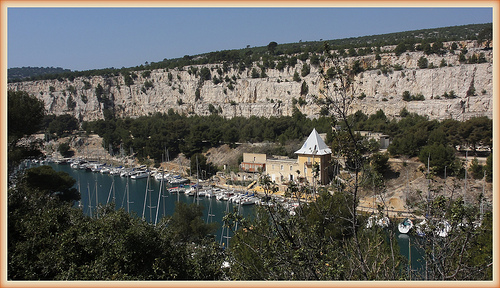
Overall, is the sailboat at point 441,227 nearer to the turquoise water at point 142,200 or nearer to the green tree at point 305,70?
the turquoise water at point 142,200

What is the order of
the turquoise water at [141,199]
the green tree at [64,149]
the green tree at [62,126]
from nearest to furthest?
the turquoise water at [141,199] → the green tree at [64,149] → the green tree at [62,126]

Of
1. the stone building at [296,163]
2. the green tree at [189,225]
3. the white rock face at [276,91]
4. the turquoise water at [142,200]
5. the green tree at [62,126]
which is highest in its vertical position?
the white rock face at [276,91]

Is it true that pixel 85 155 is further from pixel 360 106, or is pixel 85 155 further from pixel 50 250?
pixel 50 250

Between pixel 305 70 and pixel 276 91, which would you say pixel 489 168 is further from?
pixel 276 91

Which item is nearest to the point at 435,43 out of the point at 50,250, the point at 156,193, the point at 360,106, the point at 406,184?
the point at 360,106

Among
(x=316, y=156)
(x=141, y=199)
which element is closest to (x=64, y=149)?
(x=141, y=199)

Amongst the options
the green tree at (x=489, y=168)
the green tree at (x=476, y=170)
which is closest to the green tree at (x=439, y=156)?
the green tree at (x=476, y=170)

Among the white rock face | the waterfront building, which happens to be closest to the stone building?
the waterfront building

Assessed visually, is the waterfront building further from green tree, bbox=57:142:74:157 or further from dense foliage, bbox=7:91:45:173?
green tree, bbox=57:142:74:157
